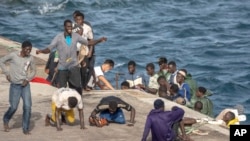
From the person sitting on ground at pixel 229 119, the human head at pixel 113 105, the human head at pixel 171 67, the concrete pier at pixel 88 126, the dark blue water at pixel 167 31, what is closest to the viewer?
the concrete pier at pixel 88 126

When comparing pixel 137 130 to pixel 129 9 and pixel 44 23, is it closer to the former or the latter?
pixel 44 23

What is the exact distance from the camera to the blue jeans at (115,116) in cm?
1656

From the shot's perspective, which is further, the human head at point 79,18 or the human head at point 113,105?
the human head at point 79,18

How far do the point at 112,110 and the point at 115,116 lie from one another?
13.9 inches

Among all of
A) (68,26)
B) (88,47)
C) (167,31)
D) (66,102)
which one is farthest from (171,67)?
(167,31)

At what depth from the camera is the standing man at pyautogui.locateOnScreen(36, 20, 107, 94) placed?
1712 cm

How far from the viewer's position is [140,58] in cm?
3388

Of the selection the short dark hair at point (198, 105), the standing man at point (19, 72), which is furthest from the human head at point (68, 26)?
the short dark hair at point (198, 105)

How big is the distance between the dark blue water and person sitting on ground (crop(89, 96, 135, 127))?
28.5ft

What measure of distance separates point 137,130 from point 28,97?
2145 mm

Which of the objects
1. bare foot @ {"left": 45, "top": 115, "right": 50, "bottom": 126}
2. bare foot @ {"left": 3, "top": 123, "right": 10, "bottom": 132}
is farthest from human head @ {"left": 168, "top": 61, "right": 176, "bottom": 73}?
bare foot @ {"left": 3, "top": 123, "right": 10, "bottom": 132}

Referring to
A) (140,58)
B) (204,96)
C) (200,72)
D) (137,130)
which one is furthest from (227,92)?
(137,130)

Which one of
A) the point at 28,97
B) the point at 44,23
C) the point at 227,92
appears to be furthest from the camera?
the point at 44,23

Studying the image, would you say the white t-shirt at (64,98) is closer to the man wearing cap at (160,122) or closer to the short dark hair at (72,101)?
the short dark hair at (72,101)
